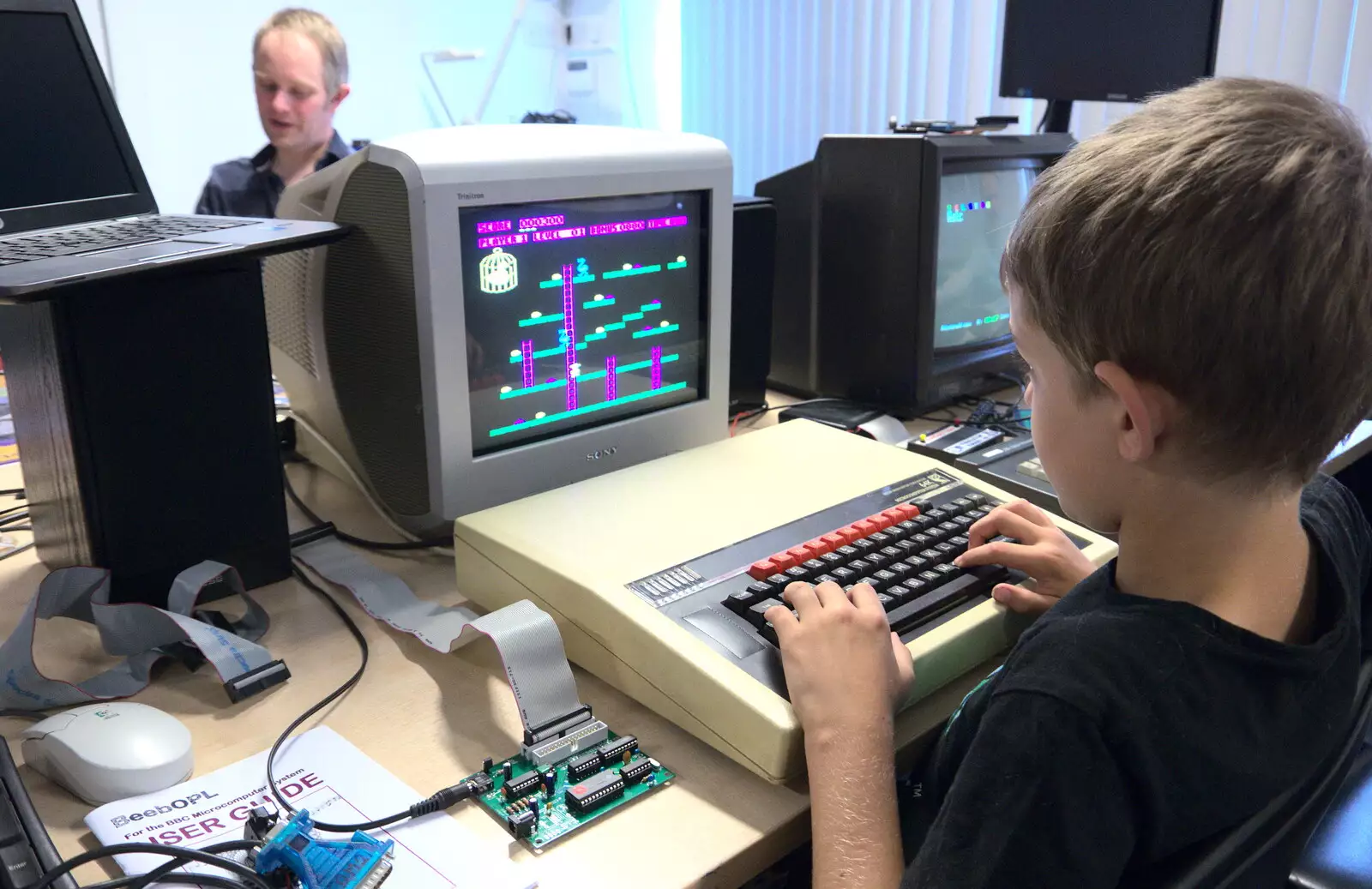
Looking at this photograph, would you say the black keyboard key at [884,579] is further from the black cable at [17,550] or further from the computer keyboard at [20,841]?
the black cable at [17,550]

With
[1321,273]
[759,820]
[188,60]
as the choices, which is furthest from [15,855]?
[188,60]

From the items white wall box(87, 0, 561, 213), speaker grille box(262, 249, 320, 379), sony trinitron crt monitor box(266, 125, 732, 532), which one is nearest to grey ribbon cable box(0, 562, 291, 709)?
sony trinitron crt monitor box(266, 125, 732, 532)

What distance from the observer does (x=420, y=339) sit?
100cm

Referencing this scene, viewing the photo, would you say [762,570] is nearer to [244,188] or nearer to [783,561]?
[783,561]

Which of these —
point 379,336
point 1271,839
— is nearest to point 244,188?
point 379,336

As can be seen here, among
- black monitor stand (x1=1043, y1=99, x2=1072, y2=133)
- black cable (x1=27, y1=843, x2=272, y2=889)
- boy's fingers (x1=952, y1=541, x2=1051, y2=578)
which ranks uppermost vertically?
black monitor stand (x1=1043, y1=99, x2=1072, y2=133)

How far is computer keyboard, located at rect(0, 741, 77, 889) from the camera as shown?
2.03ft

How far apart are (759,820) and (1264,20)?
229 cm

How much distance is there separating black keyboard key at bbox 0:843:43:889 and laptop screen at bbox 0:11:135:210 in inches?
24.3

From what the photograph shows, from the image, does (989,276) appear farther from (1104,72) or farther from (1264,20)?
(1264,20)

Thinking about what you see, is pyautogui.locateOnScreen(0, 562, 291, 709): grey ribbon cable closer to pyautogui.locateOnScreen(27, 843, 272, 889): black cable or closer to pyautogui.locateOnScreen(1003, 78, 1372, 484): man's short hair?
pyautogui.locateOnScreen(27, 843, 272, 889): black cable

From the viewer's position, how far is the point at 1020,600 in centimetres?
87

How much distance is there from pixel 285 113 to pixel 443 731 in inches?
92.3

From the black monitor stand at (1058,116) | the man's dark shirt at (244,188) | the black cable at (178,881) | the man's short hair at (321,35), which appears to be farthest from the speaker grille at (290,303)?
the man's short hair at (321,35)
